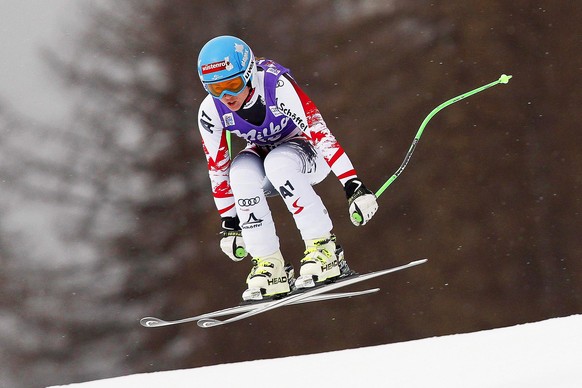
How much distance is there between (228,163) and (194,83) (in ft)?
39.5

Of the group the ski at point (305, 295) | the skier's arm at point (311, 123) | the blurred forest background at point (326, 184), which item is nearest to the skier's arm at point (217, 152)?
the skier's arm at point (311, 123)

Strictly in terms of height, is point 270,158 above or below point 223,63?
below

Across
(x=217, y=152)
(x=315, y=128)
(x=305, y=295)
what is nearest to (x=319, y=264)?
(x=305, y=295)

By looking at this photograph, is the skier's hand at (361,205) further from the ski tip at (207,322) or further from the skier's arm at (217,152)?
the ski tip at (207,322)

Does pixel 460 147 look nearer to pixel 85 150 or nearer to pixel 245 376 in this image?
pixel 85 150

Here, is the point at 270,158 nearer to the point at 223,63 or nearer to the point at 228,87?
the point at 228,87

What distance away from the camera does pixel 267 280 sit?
800cm

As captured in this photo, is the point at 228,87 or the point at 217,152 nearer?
the point at 228,87

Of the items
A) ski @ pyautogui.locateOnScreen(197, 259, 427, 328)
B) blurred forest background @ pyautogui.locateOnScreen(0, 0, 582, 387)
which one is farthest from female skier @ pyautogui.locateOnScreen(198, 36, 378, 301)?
blurred forest background @ pyautogui.locateOnScreen(0, 0, 582, 387)

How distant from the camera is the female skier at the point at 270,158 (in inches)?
301

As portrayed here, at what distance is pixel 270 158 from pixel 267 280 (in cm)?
89

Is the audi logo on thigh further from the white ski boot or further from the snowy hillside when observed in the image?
the snowy hillside

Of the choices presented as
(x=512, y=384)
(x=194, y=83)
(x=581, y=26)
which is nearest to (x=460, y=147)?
(x=581, y=26)

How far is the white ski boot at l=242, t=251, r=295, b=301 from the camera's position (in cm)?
796
